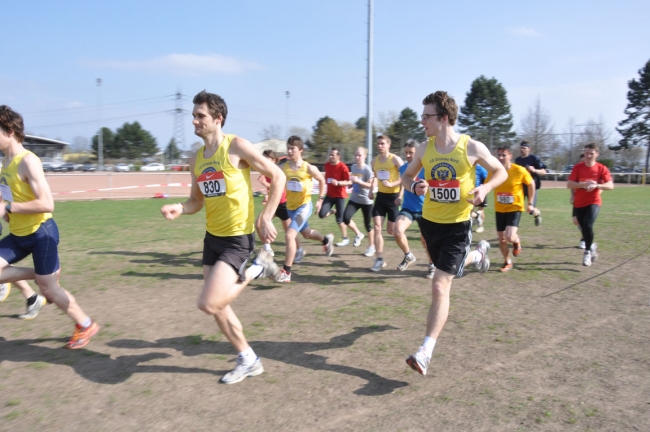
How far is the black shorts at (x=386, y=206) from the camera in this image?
26.5ft

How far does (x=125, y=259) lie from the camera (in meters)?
8.59

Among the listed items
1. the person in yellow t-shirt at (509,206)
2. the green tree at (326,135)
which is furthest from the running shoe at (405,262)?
the green tree at (326,135)

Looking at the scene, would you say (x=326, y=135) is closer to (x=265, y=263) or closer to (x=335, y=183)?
(x=335, y=183)

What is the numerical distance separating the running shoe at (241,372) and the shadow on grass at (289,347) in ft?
1.17

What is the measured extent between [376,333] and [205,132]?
256cm

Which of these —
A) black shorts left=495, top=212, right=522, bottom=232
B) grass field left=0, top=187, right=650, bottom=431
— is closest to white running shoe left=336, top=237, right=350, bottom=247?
grass field left=0, top=187, right=650, bottom=431

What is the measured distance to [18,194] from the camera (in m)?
4.39

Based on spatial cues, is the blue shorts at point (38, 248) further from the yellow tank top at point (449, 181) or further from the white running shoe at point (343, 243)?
the white running shoe at point (343, 243)

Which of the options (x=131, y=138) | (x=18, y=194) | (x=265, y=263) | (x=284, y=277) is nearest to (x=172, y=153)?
(x=131, y=138)

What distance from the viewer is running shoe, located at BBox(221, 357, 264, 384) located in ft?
12.6

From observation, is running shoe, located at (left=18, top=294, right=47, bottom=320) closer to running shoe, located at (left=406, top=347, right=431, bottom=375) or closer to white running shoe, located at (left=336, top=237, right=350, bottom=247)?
running shoe, located at (left=406, top=347, right=431, bottom=375)

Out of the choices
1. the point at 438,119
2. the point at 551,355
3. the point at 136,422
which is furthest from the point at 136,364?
the point at 551,355

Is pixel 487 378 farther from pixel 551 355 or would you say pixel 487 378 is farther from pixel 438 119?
pixel 438 119

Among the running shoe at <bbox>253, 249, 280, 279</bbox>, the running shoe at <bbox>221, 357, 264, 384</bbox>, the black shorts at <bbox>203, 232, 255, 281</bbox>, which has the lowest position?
the running shoe at <bbox>221, 357, 264, 384</bbox>
